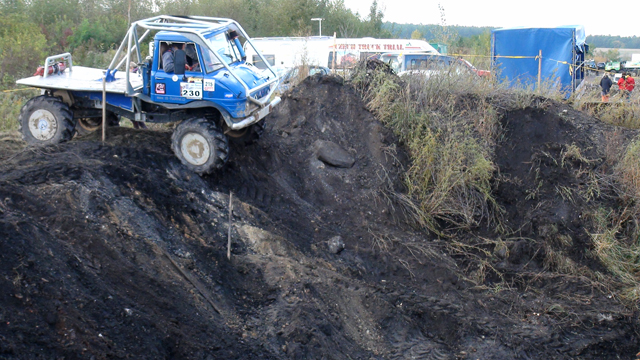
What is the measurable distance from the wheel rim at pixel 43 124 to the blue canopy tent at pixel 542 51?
11.7 m

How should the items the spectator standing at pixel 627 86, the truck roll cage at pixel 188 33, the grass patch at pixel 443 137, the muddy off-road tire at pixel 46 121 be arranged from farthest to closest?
the spectator standing at pixel 627 86
the grass patch at pixel 443 137
the muddy off-road tire at pixel 46 121
the truck roll cage at pixel 188 33

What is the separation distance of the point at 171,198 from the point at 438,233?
13.1ft

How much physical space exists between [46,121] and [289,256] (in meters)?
4.09

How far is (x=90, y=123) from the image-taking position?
9.08m

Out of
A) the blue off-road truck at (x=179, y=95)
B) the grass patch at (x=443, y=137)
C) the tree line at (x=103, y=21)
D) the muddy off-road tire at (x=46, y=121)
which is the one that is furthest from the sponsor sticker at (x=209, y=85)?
the tree line at (x=103, y=21)

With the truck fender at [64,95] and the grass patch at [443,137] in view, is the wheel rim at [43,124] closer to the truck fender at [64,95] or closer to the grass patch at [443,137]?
the truck fender at [64,95]

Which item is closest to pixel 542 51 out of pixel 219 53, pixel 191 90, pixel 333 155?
pixel 333 155

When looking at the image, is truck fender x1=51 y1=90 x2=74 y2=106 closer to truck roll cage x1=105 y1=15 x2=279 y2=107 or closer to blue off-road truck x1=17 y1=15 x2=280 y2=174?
blue off-road truck x1=17 y1=15 x2=280 y2=174

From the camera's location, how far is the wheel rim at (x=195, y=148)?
7.55 m

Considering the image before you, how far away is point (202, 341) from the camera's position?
4965 millimetres

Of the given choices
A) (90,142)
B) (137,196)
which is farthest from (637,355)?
(90,142)

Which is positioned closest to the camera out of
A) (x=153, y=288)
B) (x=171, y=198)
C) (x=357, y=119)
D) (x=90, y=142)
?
(x=153, y=288)

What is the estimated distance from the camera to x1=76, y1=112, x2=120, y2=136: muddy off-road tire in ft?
29.1

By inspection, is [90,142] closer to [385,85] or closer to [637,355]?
[385,85]
